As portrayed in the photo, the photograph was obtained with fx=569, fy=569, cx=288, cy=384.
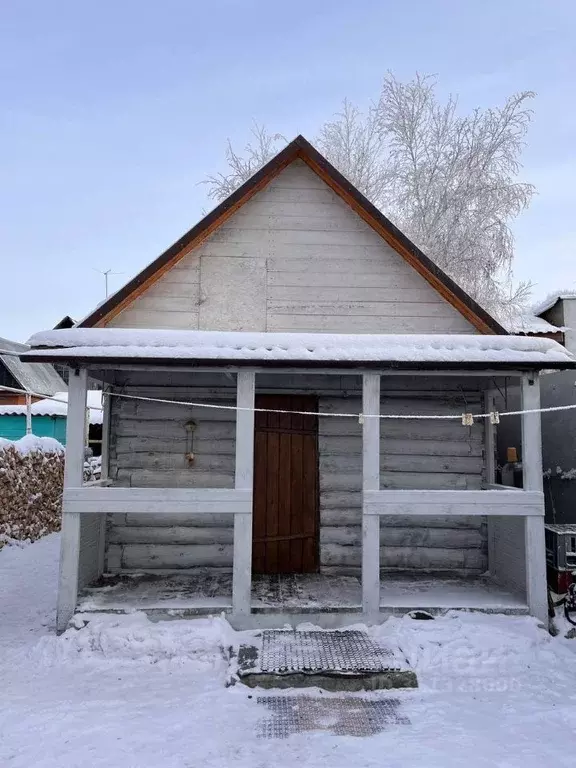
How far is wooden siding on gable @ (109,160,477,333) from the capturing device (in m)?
7.45

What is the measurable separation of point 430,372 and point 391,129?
54.8ft

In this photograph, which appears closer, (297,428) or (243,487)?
(243,487)

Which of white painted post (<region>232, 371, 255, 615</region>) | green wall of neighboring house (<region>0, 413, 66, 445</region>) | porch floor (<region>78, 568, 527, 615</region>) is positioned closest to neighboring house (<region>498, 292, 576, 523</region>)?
porch floor (<region>78, 568, 527, 615</region>)

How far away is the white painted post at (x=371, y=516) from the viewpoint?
6414 millimetres

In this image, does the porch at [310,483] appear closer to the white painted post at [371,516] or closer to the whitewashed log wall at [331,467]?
the whitewashed log wall at [331,467]

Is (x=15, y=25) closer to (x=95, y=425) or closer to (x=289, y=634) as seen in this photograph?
(x=289, y=634)

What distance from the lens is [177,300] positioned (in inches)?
292

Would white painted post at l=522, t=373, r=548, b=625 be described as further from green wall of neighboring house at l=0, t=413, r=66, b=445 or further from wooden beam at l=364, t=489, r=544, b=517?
green wall of neighboring house at l=0, t=413, r=66, b=445

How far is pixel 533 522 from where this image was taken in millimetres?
6594

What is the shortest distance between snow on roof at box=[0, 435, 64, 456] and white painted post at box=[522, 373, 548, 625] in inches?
379

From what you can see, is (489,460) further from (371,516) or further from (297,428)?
(297,428)

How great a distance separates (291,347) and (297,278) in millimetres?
1534

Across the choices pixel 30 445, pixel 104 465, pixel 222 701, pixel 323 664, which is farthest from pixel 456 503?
pixel 30 445

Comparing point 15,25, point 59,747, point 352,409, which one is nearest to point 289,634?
point 59,747
